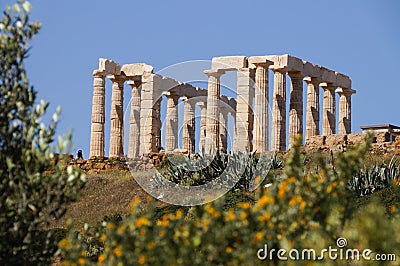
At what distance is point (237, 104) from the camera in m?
41.6

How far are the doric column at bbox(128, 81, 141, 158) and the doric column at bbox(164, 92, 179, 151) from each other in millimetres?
1712

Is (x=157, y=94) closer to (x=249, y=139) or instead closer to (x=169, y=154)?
(x=249, y=139)

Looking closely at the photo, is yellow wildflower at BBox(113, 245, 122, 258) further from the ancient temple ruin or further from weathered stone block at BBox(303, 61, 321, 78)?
weathered stone block at BBox(303, 61, 321, 78)

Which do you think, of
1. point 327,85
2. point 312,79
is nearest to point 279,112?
point 312,79

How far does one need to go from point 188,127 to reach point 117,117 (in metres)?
4.88

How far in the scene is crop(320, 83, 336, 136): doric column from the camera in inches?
1727

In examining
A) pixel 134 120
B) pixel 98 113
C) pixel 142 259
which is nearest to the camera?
pixel 142 259

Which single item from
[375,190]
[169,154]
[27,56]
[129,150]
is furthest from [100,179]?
[27,56]

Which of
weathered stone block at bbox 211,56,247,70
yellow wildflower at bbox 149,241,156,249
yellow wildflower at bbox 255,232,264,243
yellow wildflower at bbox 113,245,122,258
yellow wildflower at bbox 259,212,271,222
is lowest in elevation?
yellow wildflower at bbox 113,245,122,258

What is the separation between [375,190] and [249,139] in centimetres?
2016

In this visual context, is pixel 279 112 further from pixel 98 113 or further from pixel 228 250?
pixel 228 250

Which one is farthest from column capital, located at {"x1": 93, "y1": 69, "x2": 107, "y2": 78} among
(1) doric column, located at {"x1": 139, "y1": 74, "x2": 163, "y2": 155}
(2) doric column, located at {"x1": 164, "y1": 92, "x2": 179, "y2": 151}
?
(2) doric column, located at {"x1": 164, "y1": 92, "x2": 179, "y2": 151}

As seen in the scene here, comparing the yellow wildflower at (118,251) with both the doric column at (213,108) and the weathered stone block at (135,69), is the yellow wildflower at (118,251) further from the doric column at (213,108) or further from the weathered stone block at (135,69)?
the weathered stone block at (135,69)

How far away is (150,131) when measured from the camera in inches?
1676
